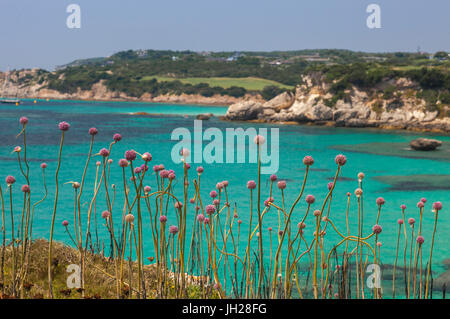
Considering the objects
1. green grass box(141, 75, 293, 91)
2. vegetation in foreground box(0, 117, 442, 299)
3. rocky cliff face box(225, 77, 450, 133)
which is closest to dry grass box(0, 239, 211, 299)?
vegetation in foreground box(0, 117, 442, 299)

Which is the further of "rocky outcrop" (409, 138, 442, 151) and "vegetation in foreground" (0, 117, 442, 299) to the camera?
"rocky outcrop" (409, 138, 442, 151)

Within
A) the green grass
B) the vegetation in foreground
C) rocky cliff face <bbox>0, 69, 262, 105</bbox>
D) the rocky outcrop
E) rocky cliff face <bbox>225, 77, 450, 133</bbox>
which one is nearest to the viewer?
the vegetation in foreground

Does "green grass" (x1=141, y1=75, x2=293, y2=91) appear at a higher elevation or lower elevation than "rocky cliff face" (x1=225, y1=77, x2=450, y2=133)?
higher

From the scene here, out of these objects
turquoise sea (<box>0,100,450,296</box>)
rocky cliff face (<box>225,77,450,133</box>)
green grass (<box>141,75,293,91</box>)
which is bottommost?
turquoise sea (<box>0,100,450,296</box>)

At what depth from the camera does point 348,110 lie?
54094mm

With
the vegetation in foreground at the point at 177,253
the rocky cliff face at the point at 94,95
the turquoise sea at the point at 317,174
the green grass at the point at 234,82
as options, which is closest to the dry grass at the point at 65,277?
the vegetation in foreground at the point at 177,253

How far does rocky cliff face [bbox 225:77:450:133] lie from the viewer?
50.1 metres

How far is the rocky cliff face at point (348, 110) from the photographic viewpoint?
5009cm

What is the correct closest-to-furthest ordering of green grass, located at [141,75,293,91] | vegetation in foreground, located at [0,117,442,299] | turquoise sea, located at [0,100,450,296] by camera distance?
1. vegetation in foreground, located at [0,117,442,299]
2. turquoise sea, located at [0,100,450,296]
3. green grass, located at [141,75,293,91]

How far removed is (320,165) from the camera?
27422mm

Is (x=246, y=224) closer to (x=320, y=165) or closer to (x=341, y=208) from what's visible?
(x=341, y=208)

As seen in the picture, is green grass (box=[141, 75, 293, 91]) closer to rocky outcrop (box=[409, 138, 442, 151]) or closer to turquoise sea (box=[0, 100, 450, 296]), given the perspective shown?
turquoise sea (box=[0, 100, 450, 296])
